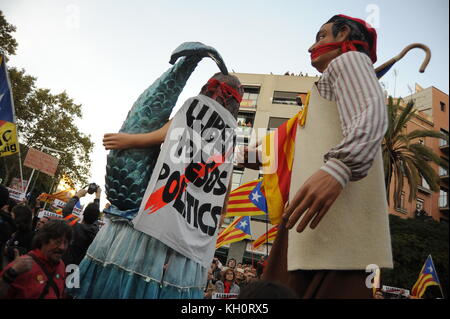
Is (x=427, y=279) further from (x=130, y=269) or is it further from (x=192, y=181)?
(x=130, y=269)

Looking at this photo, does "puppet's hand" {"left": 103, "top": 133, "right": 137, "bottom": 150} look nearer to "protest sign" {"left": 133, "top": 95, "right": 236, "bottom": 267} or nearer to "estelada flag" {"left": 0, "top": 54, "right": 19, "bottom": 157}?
"protest sign" {"left": 133, "top": 95, "right": 236, "bottom": 267}

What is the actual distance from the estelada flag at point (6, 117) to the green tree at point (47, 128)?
1903 centimetres

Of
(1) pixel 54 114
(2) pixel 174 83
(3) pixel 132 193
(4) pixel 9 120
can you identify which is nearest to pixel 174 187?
(3) pixel 132 193

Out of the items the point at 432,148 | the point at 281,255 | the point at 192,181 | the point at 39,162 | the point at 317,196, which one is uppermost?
the point at 432,148

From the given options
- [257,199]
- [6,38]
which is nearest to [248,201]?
[257,199]

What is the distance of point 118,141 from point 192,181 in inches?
19.6

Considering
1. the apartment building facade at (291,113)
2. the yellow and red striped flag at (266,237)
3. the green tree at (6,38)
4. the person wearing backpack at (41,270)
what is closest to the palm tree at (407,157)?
the yellow and red striped flag at (266,237)

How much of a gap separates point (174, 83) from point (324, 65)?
93 centimetres

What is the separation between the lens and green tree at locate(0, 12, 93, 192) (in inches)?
889

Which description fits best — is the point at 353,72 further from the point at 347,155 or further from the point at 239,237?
the point at 239,237

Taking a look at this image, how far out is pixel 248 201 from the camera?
24.8 feet

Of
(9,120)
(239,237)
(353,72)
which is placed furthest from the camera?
(239,237)

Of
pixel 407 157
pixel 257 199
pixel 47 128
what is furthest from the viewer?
pixel 47 128
